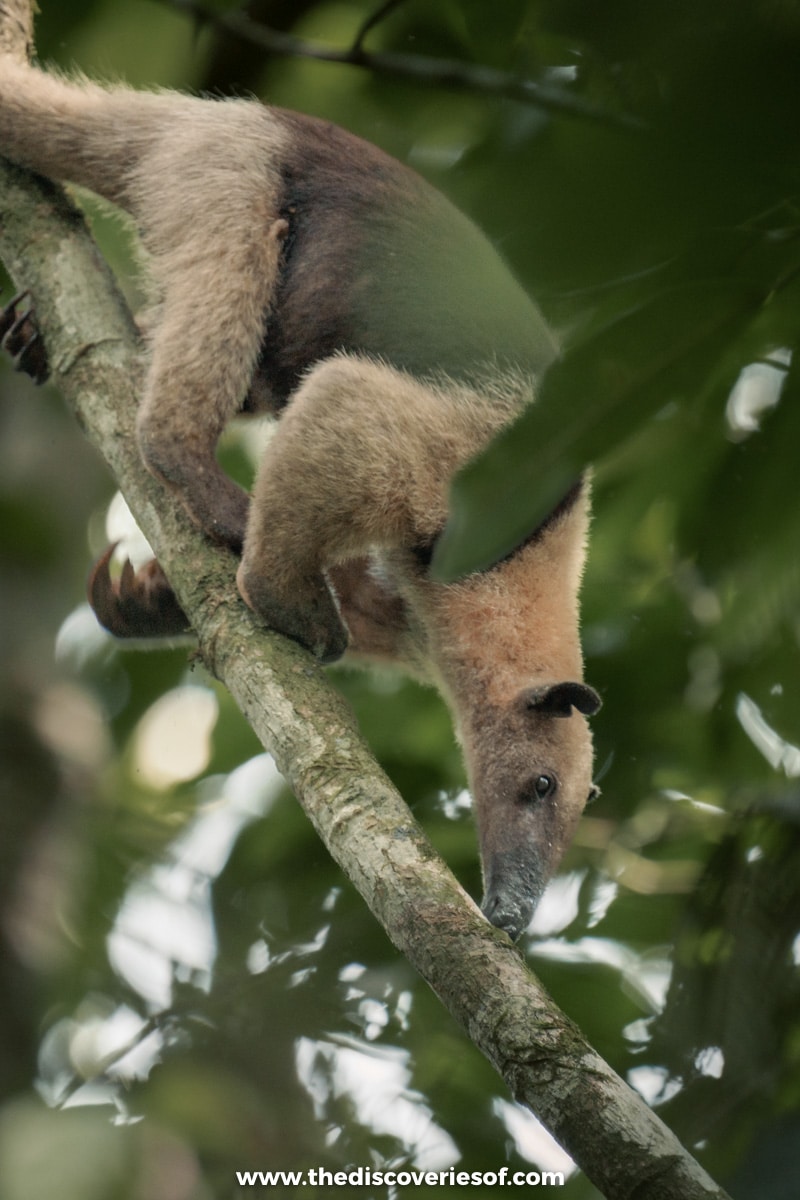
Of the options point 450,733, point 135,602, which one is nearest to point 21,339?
point 135,602

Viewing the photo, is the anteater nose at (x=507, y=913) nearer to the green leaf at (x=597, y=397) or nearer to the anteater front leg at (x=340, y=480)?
the anteater front leg at (x=340, y=480)

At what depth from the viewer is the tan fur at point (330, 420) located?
4000 millimetres

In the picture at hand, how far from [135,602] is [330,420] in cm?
139

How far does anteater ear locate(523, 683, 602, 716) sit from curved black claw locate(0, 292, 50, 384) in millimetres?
2404

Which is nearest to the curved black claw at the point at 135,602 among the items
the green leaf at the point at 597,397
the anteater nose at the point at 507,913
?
the anteater nose at the point at 507,913

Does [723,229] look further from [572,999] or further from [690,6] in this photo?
[572,999]

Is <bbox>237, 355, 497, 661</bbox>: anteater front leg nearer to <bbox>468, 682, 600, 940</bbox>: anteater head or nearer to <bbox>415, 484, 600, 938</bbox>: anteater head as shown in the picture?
<bbox>415, 484, 600, 938</bbox>: anteater head

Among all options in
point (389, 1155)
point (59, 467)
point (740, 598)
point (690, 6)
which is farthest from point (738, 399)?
point (59, 467)

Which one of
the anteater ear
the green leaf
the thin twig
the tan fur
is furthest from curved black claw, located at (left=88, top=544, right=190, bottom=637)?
the green leaf

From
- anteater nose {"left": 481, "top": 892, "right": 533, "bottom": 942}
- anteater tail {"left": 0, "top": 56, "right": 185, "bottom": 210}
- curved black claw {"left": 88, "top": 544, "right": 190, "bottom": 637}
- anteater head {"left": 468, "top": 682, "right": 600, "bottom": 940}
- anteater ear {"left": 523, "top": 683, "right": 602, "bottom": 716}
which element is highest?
anteater tail {"left": 0, "top": 56, "right": 185, "bottom": 210}

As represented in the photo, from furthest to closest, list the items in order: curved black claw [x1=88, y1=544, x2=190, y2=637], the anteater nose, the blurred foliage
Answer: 1. curved black claw [x1=88, y1=544, x2=190, y2=637]
2. the anteater nose
3. the blurred foliage

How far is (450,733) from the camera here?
16.8ft

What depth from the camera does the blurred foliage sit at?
35.1 inches

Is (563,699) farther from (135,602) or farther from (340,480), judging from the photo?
(135,602)
